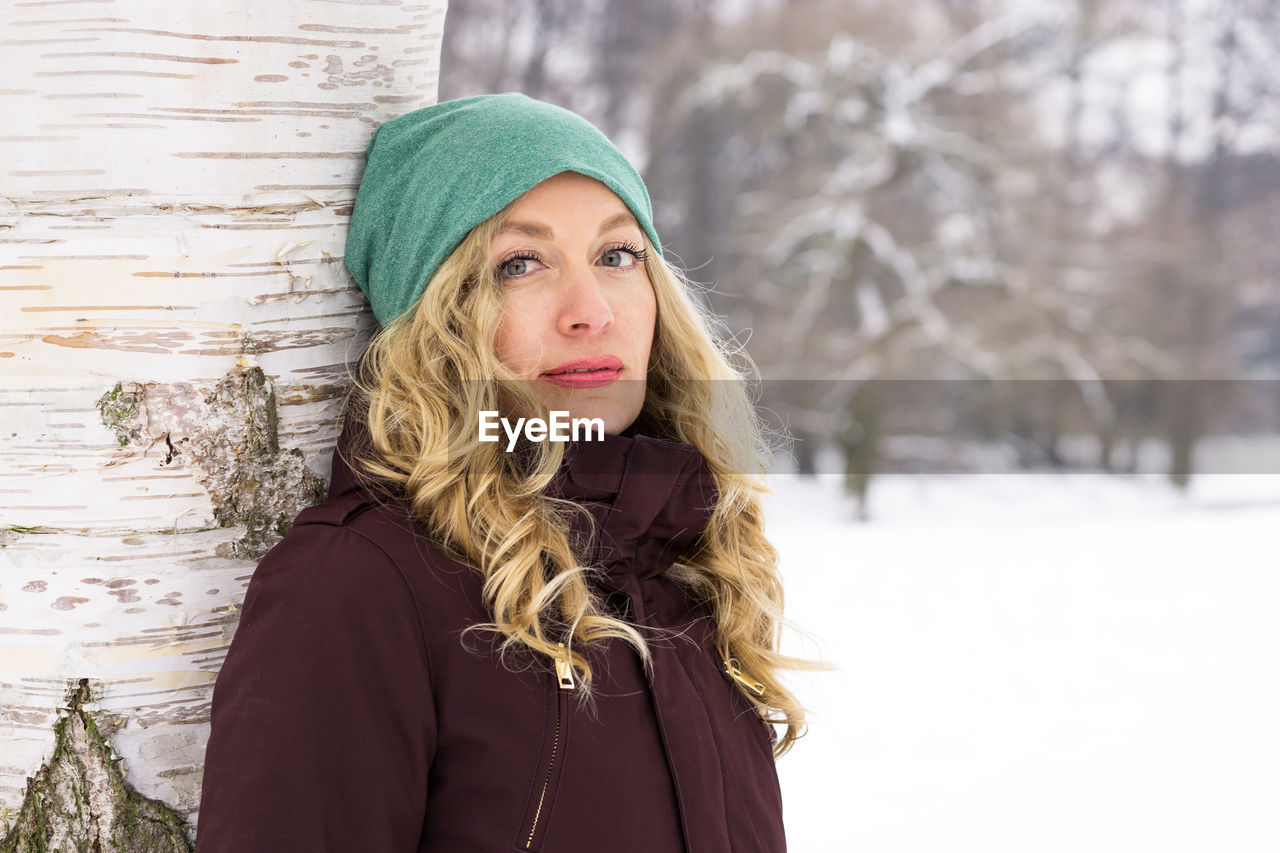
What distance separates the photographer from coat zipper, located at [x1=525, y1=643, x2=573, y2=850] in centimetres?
140

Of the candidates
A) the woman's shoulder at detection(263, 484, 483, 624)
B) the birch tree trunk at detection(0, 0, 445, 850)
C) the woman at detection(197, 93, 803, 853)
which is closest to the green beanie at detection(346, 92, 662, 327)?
the woman at detection(197, 93, 803, 853)

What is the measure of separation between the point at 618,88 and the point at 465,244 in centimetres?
1135

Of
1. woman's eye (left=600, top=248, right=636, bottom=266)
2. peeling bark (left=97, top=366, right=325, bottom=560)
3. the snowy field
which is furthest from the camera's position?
the snowy field

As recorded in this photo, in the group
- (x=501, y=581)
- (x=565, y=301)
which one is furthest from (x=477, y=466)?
(x=565, y=301)

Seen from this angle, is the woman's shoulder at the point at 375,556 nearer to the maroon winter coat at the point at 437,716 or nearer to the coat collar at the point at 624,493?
the maroon winter coat at the point at 437,716

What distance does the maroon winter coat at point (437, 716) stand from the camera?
1.29 m

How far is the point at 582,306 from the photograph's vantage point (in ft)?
5.48

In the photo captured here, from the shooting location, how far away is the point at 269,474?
1.62 m

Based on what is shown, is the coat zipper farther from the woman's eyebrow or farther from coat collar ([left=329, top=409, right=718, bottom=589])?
the woman's eyebrow

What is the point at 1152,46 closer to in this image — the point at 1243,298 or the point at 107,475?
the point at 1243,298

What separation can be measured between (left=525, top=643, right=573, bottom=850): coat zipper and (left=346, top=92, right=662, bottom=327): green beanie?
0.56 meters

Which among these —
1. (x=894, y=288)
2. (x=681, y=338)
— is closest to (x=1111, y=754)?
(x=681, y=338)

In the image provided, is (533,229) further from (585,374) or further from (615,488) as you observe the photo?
(615,488)

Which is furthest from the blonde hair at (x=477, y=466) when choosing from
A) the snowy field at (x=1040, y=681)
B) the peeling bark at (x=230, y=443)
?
the snowy field at (x=1040, y=681)
